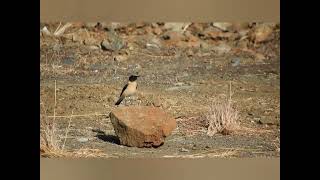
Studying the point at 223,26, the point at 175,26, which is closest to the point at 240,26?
the point at 223,26

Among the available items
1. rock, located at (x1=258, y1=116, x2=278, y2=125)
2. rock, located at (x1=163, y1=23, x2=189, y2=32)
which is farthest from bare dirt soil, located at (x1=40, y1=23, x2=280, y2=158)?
rock, located at (x1=163, y1=23, x2=189, y2=32)

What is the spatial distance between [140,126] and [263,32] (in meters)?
1.05

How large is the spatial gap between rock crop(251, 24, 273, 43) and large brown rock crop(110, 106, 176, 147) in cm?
83

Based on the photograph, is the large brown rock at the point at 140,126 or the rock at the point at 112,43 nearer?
the large brown rock at the point at 140,126

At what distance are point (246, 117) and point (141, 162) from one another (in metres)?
0.78

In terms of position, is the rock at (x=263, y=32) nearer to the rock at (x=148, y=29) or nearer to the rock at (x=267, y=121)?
the rock at (x=267, y=121)

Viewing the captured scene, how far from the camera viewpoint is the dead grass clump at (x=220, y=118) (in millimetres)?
4156

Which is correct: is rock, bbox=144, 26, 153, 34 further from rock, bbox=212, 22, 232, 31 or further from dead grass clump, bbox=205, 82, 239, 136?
dead grass clump, bbox=205, 82, 239, 136

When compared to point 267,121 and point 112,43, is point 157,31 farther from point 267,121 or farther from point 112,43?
point 267,121

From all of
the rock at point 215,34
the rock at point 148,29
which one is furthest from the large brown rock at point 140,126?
the rock at point 215,34

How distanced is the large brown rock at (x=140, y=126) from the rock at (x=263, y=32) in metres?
0.83

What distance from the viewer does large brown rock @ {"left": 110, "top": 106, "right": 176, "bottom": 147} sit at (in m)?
4.08
